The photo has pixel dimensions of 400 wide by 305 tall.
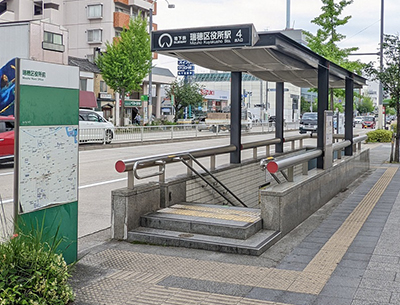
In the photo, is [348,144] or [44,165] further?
[348,144]

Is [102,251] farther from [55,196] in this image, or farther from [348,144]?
[348,144]

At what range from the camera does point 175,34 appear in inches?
346

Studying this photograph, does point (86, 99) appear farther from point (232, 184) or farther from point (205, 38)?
point (205, 38)

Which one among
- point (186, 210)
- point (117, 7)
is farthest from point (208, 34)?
point (117, 7)

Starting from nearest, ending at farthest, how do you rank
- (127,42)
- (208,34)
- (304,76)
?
(208,34) < (304,76) < (127,42)

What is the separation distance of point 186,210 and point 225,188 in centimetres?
252

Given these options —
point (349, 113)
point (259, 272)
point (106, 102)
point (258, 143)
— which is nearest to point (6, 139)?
point (258, 143)

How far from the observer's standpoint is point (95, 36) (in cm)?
5969

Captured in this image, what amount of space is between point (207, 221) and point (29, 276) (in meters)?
3.07

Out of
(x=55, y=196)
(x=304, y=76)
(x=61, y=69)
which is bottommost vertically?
(x=55, y=196)

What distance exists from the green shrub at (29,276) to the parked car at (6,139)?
12.8 m

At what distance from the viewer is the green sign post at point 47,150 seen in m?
5.14

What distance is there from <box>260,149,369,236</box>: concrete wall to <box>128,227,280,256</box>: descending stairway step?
234mm

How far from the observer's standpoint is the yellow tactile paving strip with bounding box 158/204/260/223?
7423mm
